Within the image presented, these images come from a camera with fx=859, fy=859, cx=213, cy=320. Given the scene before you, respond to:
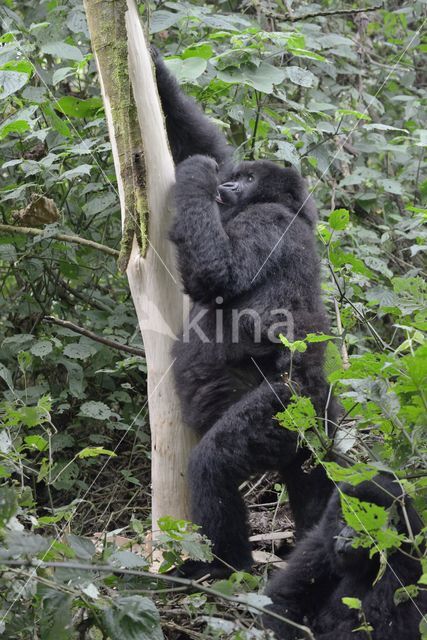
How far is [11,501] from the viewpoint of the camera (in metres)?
2.52

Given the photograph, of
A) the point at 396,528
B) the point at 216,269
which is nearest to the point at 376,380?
the point at 396,528

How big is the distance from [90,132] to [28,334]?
1331mm

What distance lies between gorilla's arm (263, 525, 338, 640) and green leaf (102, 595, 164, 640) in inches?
31.1

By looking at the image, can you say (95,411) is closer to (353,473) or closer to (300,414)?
(300,414)

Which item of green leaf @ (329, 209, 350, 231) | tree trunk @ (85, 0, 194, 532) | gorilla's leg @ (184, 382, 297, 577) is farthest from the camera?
green leaf @ (329, 209, 350, 231)

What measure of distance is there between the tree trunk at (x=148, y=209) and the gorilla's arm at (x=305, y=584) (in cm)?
65

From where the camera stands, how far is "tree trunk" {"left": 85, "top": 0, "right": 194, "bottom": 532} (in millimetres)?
3822

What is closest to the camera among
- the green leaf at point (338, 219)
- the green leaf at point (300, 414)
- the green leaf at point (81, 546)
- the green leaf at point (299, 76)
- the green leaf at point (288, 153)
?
the green leaf at point (81, 546)

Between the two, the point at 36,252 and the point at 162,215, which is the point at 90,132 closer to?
the point at 36,252

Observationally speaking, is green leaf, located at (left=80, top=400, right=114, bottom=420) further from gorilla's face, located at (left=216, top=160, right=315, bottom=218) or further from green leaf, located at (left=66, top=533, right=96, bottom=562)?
green leaf, located at (left=66, top=533, right=96, bottom=562)

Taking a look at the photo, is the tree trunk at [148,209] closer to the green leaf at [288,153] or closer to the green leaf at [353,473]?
the green leaf at [288,153]

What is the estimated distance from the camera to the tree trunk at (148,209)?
3822mm

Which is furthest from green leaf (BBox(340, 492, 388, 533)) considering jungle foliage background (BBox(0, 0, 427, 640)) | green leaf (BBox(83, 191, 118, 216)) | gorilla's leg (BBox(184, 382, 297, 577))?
green leaf (BBox(83, 191, 118, 216))

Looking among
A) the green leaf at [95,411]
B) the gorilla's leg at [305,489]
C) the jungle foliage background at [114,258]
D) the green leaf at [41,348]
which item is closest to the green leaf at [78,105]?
the jungle foliage background at [114,258]
